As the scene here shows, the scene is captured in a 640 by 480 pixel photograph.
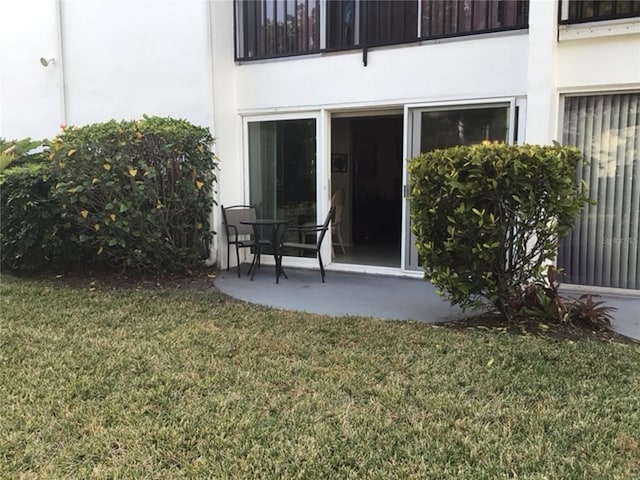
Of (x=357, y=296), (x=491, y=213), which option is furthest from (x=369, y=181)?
(x=491, y=213)

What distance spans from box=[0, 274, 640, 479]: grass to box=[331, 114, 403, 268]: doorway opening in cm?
495

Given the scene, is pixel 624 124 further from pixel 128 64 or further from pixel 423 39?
pixel 128 64

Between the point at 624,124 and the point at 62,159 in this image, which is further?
the point at 62,159

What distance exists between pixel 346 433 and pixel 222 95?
5662 millimetres

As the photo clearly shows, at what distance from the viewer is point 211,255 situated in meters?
7.36

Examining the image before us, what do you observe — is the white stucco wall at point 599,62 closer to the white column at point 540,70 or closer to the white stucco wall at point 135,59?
the white column at point 540,70

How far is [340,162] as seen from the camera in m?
9.38

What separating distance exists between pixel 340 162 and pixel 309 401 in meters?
6.66

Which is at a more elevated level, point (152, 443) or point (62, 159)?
point (62, 159)

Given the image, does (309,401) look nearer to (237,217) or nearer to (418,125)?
(418,125)

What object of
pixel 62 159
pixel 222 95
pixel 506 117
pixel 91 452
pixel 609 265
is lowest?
pixel 91 452

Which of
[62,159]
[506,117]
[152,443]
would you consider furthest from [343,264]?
[152,443]

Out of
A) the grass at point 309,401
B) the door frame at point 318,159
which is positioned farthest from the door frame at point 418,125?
the grass at point 309,401

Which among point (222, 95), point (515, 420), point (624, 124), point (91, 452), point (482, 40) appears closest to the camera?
point (91, 452)
